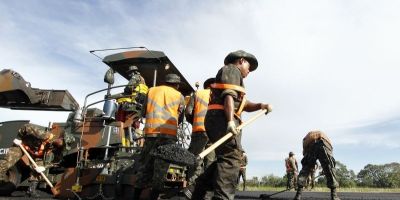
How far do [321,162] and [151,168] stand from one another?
10.8 ft

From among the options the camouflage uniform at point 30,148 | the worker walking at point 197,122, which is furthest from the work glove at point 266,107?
the camouflage uniform at point 30,148

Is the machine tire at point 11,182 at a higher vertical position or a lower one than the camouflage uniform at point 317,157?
lower

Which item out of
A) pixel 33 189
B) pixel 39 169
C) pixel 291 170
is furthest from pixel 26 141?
pixel 291 170

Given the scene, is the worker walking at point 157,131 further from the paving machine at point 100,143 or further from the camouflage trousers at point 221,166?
the camouflage trousers at point 221,166

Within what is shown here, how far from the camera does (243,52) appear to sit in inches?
155

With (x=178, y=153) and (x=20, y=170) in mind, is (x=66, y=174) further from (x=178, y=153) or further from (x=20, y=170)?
(x=178, y=153)

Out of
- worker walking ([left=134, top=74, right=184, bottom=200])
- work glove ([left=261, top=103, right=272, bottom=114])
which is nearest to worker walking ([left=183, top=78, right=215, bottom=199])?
worker walking ([left=134, top=74, right=184, bottom=200])

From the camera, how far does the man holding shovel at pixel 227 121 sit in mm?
3416

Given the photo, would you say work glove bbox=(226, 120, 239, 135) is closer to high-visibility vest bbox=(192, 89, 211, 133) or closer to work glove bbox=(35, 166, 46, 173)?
high-visibility vest bbox=(192, 89, 211, 133)

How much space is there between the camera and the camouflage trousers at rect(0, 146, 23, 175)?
669 cm

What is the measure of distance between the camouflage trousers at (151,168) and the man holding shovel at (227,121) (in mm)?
1224

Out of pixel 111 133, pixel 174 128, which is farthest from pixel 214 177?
pixel 111 133

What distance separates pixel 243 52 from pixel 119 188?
3147 millimetres

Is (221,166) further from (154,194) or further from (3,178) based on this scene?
(3,178)
